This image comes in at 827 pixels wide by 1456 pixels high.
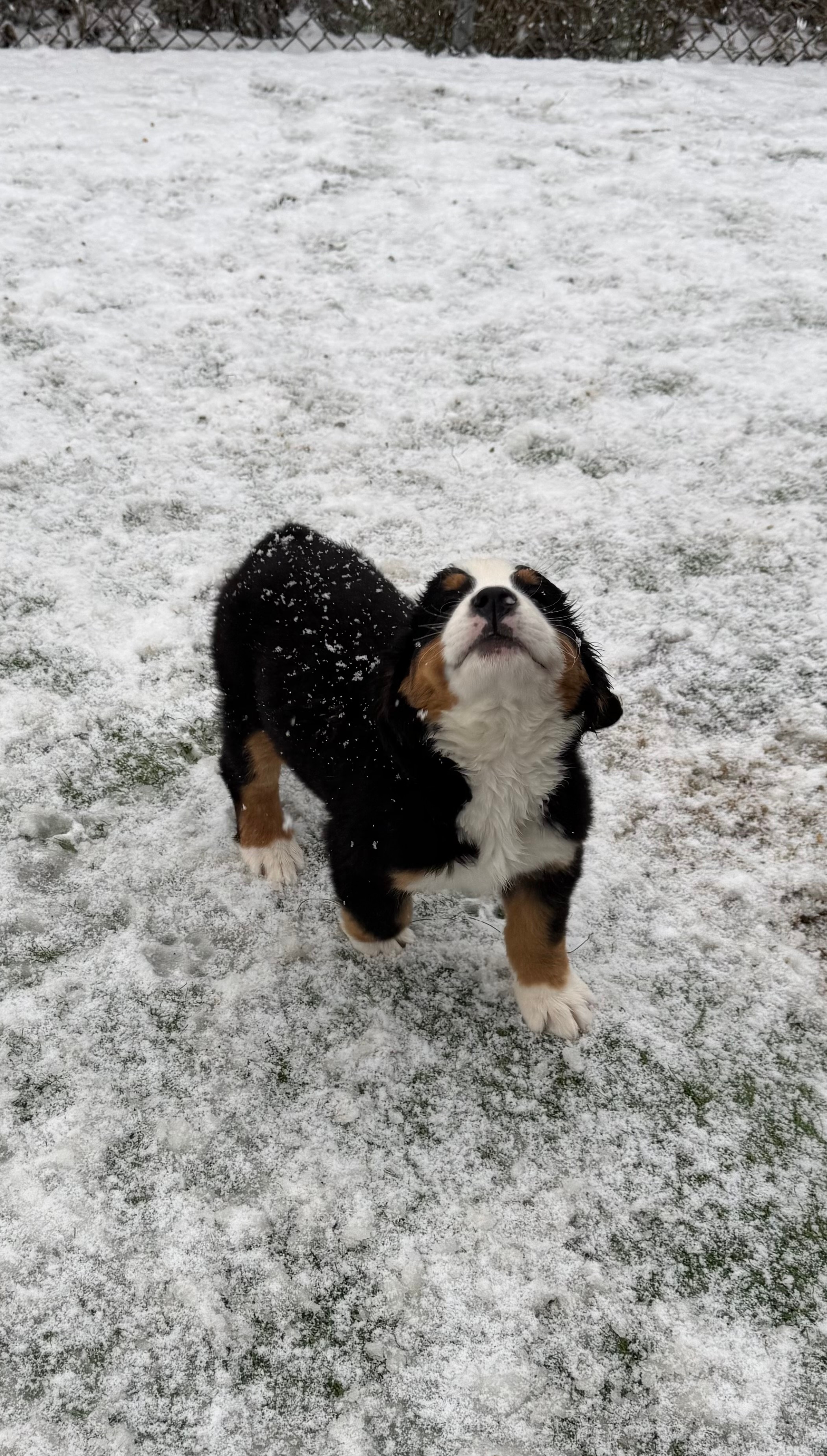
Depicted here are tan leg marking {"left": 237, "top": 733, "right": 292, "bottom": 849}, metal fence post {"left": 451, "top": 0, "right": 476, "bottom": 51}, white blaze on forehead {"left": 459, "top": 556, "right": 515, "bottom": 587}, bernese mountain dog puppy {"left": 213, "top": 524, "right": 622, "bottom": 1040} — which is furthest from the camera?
metal fence post {"left": 451, "top": 0, "right": 476, "bottom": 51}

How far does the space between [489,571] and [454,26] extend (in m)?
7.17

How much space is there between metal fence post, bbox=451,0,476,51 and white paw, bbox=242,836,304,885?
7.19 meters

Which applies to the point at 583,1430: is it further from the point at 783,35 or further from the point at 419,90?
the point at 783,35

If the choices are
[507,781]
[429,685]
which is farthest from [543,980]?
[429,685]

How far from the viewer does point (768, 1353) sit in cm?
193

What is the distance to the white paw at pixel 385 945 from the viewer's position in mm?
2590

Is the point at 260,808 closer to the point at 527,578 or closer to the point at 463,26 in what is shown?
the point at 527,578

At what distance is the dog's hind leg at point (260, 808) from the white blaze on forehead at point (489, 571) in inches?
32.9

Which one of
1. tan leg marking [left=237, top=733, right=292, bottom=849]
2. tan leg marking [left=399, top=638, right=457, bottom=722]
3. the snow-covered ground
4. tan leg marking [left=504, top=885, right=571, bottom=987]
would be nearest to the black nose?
tan leg marking [left=399, top=638, right=457, bottom=722]

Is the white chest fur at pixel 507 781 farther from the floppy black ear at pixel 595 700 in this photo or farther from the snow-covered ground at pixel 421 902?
the snow-covered ground at pixel 421 902

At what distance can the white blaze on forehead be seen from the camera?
2.18 meters

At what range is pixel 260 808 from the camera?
9.20 feet

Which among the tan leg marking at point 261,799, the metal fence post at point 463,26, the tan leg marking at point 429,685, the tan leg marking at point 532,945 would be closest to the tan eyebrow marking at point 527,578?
the tan leg marking at point 429,685

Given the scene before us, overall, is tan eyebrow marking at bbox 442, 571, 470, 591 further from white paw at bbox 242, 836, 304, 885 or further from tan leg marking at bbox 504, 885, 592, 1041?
white paw at bbox 242, 836, 304, 885
